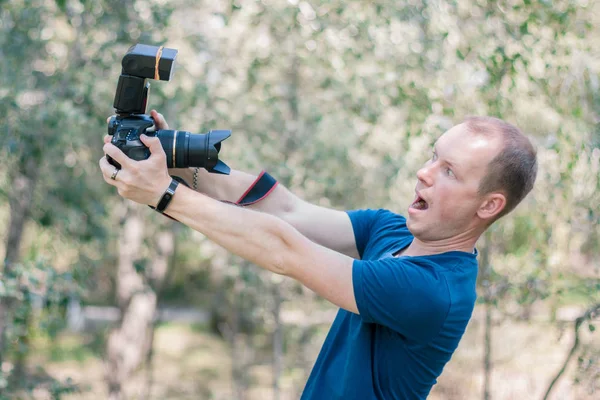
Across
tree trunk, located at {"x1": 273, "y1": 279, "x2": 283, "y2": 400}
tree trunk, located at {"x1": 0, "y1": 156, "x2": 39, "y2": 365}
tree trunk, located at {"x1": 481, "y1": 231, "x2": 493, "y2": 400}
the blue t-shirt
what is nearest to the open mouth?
the blue t-shirt

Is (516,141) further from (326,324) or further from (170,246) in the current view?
(170,246)

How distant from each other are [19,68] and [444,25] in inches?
95.9

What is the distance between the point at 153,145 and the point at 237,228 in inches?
11.4

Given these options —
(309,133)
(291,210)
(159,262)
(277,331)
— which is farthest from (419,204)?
(159,262)

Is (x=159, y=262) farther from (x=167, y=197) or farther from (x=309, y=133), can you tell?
(x=167, y=197)

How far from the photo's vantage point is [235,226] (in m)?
1.64

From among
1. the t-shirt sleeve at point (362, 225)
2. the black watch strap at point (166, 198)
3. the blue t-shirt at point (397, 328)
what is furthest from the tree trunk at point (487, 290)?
the black watch strap at point (166, 198)

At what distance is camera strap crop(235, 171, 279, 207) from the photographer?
2.05m

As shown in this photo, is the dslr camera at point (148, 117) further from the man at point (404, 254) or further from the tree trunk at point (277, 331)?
the tree trunk at point (277, 331)

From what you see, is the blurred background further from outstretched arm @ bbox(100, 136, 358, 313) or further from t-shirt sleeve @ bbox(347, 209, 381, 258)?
outstretched arm @ bbox(100, 136, 358, 313)

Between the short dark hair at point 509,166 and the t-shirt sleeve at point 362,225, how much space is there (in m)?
0.47

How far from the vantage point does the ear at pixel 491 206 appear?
1.70m

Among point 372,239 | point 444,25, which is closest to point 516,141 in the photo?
point 372,239

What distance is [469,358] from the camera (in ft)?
18.0
